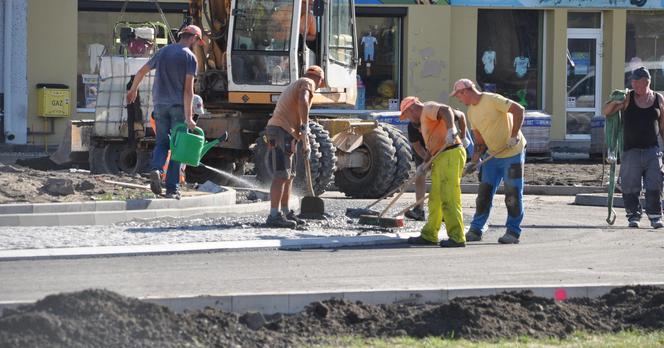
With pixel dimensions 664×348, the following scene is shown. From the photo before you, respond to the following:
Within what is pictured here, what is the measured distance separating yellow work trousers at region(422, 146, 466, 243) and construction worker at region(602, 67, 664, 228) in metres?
3.19

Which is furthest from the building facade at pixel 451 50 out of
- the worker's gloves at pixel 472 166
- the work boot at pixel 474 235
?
the work boot at pixel 474 235

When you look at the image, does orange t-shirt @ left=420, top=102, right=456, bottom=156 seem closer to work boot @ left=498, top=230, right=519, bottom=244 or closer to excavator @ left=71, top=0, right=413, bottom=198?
work boot @ left=498, top=230, right=519, bottom=244

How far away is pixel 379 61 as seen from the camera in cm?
3077

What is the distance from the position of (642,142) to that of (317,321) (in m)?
7.85

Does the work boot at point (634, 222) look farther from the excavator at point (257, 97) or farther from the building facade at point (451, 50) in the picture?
the building facade at point (451, 50)

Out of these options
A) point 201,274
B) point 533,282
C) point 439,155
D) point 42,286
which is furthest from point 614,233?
point 42,286

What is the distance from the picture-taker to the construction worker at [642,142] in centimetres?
1478

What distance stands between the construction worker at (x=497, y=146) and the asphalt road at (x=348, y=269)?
0.25 m

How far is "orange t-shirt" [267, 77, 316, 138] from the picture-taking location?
13336mm

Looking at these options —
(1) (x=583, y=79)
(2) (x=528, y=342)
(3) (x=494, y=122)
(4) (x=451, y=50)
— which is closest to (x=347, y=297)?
(2) (x=528, y=342)

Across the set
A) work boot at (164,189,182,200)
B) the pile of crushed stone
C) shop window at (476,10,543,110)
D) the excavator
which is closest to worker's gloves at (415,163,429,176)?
work boot at (164,189,182,200)

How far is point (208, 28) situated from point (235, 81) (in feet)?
5.01

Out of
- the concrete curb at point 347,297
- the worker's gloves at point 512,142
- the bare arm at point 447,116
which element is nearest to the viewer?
the concrete curb at point 347,297

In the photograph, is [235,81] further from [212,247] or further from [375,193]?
[212,247]
